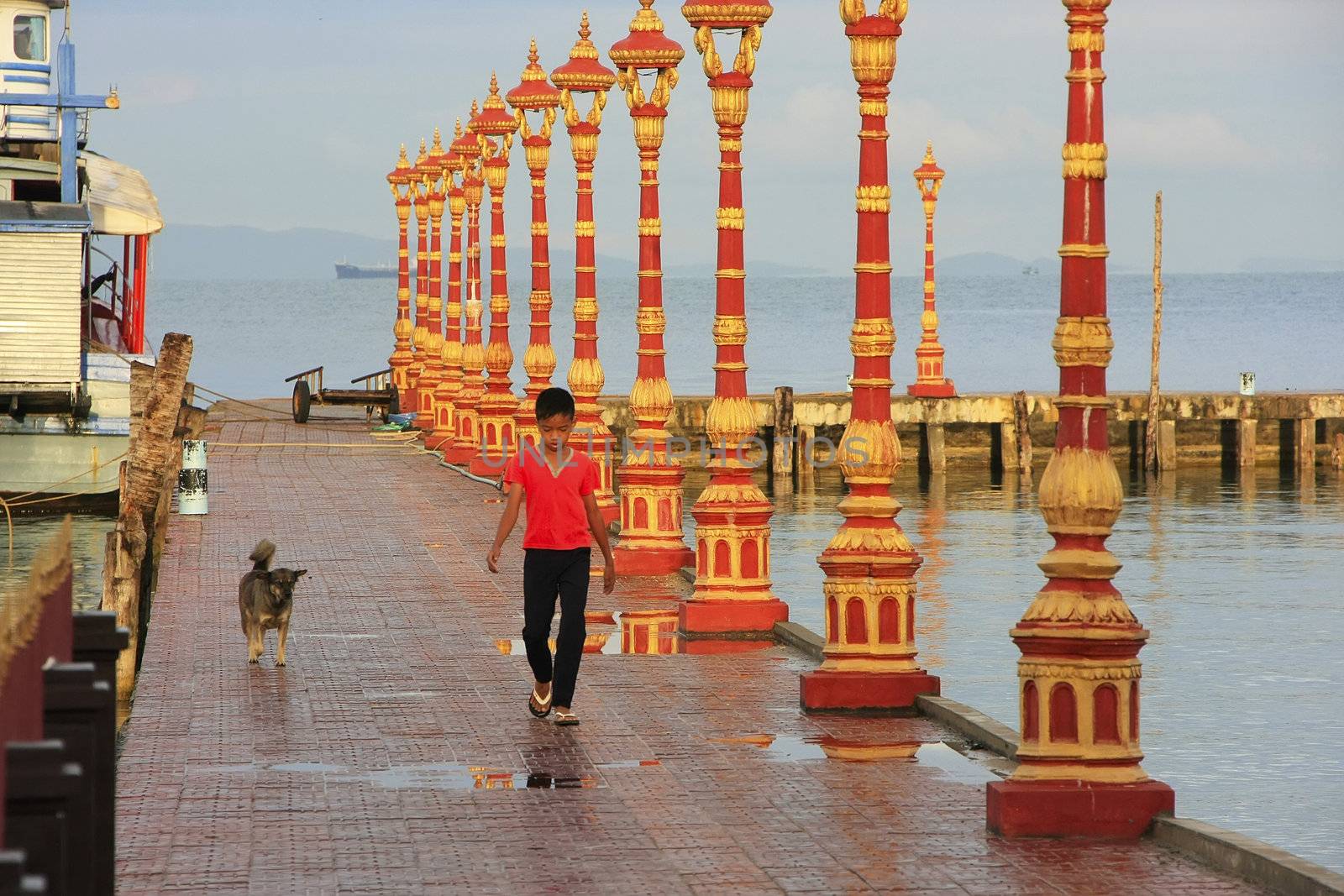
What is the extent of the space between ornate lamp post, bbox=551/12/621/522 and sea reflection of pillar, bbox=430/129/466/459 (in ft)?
37.2

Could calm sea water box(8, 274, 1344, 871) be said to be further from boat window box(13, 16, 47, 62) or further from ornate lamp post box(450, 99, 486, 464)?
boat window box(13, 16, 47, 62)

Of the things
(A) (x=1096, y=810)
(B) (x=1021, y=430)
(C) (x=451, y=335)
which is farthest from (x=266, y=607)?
(B) (x=1021, y=430)

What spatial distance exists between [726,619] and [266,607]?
360 cm

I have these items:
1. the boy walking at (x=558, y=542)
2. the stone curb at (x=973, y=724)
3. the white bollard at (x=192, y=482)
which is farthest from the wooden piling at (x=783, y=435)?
the boy walking at (x=558, y=542)

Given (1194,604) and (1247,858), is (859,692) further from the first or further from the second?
(1194,604)

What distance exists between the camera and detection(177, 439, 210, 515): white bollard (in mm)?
26000

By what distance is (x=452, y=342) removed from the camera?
4091 centimetres

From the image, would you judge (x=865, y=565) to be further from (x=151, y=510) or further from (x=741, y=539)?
(x=151, y=510)

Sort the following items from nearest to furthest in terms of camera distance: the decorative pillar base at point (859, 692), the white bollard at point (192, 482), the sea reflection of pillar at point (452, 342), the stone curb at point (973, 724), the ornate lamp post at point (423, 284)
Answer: the stone curb at point (973, 724) → the decorative pillar base at point (859, 692) → the white bollard at point (192, 482) → the sea reflection of pillar at point (452, 342) → the ornate lamp post at point (423, 284)

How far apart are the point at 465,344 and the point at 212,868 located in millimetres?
29528

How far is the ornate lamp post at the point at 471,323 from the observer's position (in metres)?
35.4

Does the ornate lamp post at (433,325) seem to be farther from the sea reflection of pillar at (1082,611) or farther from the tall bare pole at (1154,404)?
the sea reflection of pillar at (1082,611)

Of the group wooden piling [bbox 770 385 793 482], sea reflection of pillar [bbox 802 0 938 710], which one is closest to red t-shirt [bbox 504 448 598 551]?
sea reflection of pillar [bbox 802 0 938 710]

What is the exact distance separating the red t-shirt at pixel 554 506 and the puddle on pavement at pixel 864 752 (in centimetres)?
136
